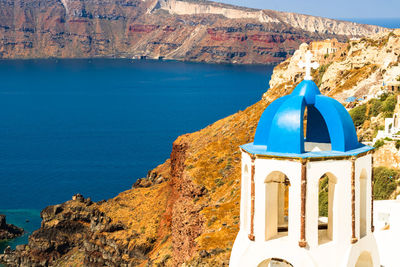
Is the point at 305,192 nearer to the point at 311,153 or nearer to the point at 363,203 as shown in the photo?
the point at 311,153

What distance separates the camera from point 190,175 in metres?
47.2

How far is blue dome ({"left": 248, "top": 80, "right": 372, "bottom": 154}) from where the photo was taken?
1022cm

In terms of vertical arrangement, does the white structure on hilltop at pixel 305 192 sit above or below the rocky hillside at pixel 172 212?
above

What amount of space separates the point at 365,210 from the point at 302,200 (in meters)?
1.46

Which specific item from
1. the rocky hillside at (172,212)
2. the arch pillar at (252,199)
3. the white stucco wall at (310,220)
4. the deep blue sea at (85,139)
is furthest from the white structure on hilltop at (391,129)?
the deep blue sea at (85,139)

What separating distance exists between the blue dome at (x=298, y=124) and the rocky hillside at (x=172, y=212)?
18847mm

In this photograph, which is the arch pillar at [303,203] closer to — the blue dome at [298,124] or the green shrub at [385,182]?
the blue dome at [298,124]

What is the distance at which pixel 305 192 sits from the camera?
10031 mm

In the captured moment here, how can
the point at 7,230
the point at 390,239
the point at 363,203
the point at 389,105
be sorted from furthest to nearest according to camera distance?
the point at 7,230
the point at 389,105
the point at 390,239
the point at 363,203

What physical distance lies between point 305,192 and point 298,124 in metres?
1.02

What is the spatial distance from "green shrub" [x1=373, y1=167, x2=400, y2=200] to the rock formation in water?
4627cm

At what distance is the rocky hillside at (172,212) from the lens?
122 ft

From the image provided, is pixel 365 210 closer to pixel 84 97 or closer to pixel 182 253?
pixel 182 253

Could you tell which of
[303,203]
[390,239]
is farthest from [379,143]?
[303,203]
